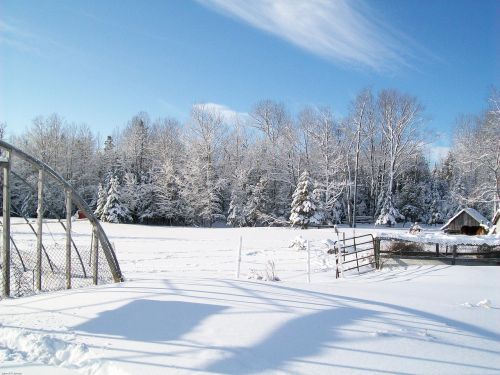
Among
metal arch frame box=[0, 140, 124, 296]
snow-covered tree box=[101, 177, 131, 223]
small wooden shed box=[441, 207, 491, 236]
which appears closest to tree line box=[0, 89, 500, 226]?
snow-covered tree box=[101, 177, 131, 223]

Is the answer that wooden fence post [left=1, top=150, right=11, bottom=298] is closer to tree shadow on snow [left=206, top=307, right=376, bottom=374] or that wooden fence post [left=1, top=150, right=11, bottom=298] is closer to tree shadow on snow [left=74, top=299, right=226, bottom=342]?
tree shadow on snow [left=74, top=299, right=226, bottom=342]

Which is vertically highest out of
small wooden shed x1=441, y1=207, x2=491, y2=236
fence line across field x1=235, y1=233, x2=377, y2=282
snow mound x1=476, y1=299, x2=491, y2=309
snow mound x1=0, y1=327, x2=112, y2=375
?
small wooden shed x1=441, y1=207, x2=491, y2=236

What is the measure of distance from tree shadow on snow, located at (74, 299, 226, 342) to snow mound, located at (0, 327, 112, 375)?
1.33 ft

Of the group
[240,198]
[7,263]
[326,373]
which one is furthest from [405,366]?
[240,198]

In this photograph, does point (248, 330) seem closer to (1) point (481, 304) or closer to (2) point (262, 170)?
(1) point (481, 304)

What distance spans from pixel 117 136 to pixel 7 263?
55.4 m

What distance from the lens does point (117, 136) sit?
59125 mm

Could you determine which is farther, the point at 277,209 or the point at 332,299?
the point at 277,209

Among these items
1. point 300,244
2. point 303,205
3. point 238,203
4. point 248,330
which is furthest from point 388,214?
point 248,330

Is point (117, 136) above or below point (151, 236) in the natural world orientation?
above

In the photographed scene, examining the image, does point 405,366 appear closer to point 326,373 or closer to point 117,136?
point 326,373

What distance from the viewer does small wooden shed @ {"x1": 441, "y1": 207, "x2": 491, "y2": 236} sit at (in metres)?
28.0

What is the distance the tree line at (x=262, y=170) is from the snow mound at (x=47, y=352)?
1299 inches

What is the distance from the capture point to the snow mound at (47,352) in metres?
3.84
